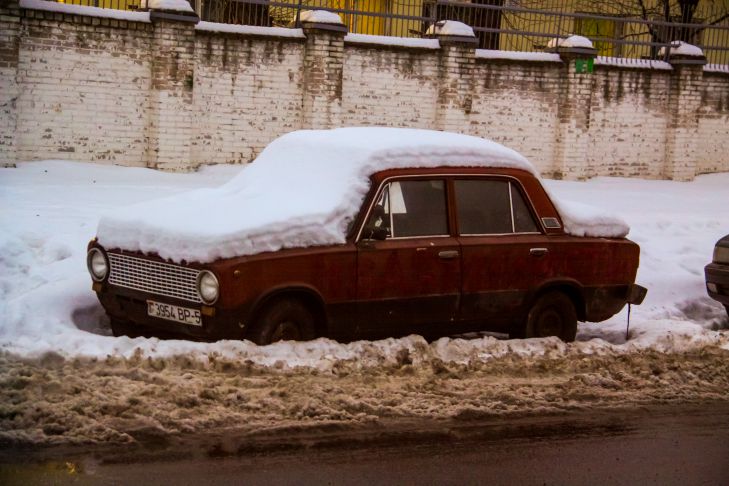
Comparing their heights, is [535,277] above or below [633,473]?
above

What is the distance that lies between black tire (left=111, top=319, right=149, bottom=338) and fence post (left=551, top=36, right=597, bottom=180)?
567 inches

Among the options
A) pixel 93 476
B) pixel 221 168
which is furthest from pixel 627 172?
pixel 93 476

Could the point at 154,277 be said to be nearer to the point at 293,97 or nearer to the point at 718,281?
the point at 718,281

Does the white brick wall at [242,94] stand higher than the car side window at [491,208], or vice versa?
the white brick wall at [242,94]

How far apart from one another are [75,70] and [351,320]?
1034 centimetres

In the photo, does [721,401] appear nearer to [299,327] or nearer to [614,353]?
[614,353]

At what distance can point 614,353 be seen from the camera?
8.84m

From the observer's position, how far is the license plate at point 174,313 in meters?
7.58

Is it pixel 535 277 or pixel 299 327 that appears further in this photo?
pixel 535 277

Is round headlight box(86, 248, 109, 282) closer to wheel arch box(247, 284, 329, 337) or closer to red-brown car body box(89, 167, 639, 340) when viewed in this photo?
red-brown car body box(89, 167, 639, 340)

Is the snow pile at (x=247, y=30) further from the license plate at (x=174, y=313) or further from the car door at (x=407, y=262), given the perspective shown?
the license plate at (x=174, y=313)

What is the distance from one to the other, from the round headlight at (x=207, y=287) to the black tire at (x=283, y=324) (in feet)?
1.39

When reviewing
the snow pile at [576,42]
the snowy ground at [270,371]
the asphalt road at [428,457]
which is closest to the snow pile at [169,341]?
the snowy ground at [270,371]

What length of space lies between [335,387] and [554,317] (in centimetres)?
272
